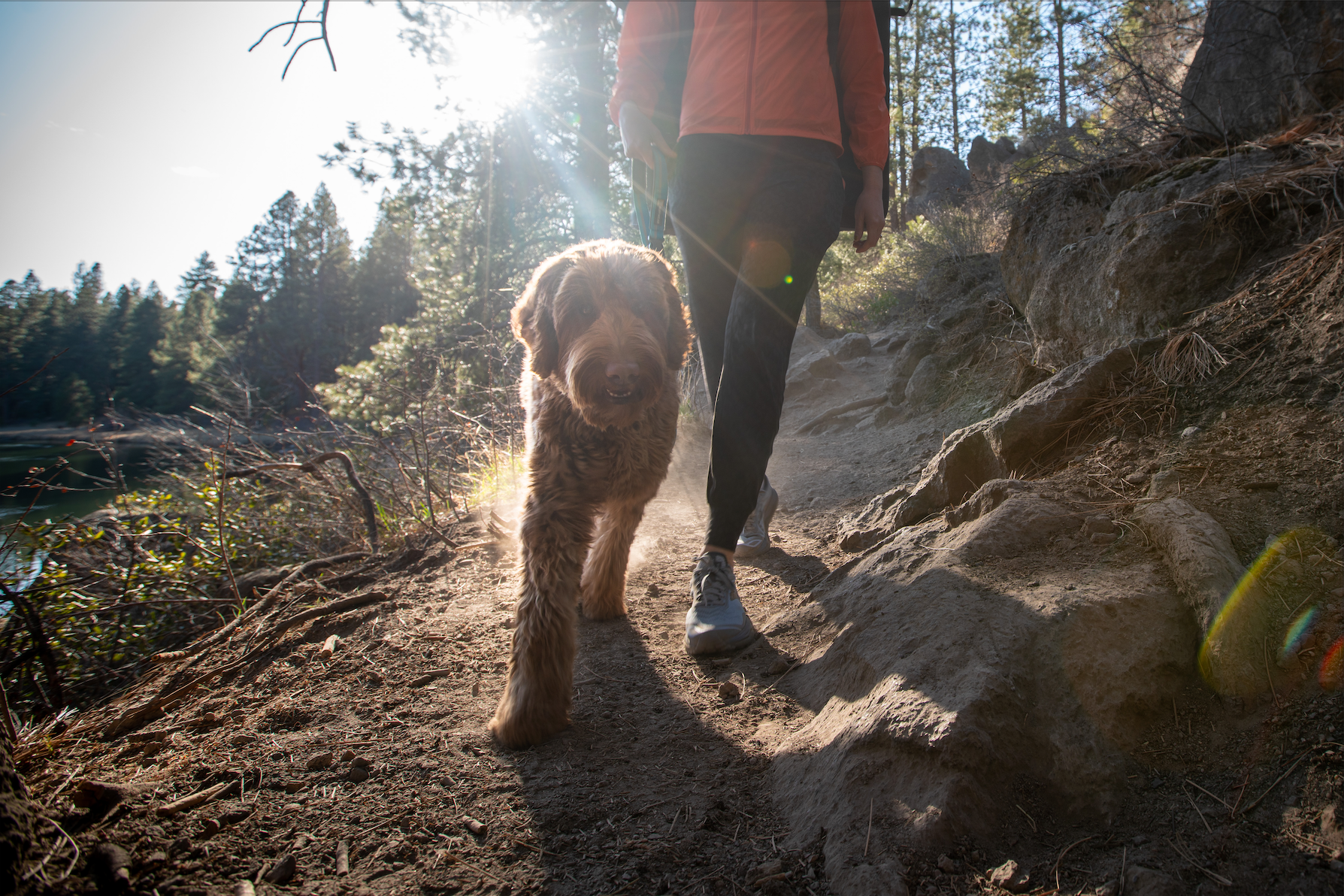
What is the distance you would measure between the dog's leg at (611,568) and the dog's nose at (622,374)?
677mm

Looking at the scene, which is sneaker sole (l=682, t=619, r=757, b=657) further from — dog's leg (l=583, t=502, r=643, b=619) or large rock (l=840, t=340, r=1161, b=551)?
large rock (l=840, t=340, r=1161, b=551)

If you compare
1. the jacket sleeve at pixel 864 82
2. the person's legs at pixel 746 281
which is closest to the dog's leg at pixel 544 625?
the person's legs at pixel 746 281

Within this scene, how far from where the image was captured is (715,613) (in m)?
2.42

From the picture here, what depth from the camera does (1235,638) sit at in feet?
4.55

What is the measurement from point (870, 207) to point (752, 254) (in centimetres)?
73

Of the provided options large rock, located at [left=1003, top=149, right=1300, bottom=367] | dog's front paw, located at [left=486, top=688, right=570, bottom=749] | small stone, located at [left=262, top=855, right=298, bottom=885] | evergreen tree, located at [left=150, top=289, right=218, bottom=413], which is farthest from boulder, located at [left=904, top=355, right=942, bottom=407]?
evergreen tree, located at [left=150, top=289, right=218, bottom=413]

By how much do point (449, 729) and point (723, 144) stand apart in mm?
2468

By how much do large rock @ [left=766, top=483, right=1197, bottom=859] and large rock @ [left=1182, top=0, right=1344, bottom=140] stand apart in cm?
393

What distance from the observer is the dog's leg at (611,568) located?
9.40ft

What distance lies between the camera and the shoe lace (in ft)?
8.05

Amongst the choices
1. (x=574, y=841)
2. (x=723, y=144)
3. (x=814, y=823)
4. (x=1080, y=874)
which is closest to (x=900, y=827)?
(x=814, y=823)

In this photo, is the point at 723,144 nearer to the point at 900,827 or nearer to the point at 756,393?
the point at 756,393

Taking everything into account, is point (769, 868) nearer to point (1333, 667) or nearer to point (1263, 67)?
point (1333, 667)

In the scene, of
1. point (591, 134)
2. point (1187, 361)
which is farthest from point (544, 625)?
point (591, 134)
